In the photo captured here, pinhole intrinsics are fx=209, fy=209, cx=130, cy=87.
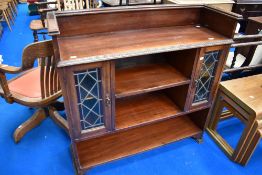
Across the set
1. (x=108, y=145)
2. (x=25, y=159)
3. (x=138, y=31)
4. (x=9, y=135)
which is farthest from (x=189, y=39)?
(x=9, y=135)

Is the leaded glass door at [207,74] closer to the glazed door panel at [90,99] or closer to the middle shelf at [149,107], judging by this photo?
the middle shelf at [149,107]

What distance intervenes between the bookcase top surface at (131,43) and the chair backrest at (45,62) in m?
0.11

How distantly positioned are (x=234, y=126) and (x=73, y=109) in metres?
1.61

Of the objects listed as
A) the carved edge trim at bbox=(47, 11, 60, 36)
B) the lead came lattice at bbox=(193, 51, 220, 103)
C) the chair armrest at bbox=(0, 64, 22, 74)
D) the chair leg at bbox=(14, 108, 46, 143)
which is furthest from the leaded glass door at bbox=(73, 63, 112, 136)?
the chair leg at bbox=(14, 108, 46, 143)

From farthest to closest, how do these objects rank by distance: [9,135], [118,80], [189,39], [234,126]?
1. [234,126]
2. [9,135]
3. [118,80]
4. [189,39]

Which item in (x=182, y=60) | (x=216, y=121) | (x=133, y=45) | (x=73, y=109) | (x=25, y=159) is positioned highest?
(x=133, y=45)

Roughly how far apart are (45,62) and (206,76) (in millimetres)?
1105

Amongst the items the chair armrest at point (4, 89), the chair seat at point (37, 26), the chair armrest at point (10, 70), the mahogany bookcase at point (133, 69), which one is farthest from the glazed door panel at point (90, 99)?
the chair seat at point (37, 26)

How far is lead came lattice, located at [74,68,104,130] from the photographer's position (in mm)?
1107

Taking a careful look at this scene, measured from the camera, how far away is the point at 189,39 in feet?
4.33

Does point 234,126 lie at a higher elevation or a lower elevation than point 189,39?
lower

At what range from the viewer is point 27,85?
5.66 feet

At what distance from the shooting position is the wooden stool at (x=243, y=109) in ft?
4.88

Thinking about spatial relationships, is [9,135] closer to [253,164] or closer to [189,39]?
[189,39]
